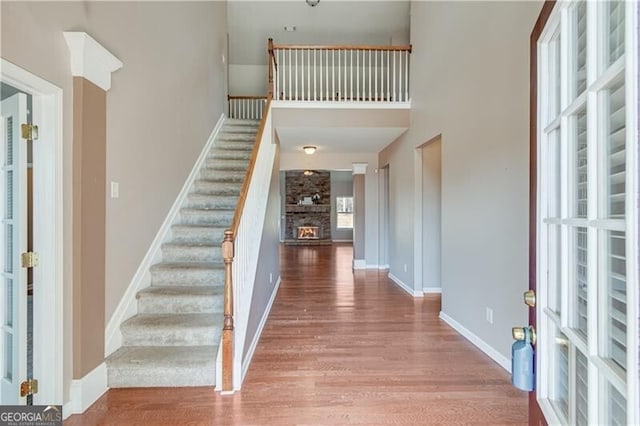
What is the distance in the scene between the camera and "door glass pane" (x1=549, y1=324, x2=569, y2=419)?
1.02 metres

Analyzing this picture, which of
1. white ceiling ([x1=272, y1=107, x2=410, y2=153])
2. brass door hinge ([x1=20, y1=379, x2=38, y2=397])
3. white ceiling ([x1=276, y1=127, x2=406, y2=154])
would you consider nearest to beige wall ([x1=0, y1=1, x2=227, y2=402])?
brass door hinge ([x1=20, y1=379, x2=38, y2=397])

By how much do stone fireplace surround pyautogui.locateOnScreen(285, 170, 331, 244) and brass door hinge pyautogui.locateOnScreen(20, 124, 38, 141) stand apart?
1200 centimetres

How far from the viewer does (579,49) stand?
3.05ft

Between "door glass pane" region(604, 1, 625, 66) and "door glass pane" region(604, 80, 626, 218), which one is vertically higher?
"door glass pane" region(604, 1, 625, 66)

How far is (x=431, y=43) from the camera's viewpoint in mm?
4383

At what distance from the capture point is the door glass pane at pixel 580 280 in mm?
908

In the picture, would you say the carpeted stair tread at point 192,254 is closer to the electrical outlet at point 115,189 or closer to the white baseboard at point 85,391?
the electrical outlet at point 115,189

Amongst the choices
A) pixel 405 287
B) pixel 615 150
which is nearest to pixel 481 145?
pixel 615 150

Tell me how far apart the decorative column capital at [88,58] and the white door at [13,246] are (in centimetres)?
35

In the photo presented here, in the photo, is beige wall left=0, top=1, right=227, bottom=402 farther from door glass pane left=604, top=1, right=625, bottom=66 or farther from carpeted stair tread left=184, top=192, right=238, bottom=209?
door glass pane left=604, top=1, right=625, bottom=66

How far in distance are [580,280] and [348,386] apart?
6.31ft

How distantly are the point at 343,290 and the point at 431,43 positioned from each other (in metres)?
3.64

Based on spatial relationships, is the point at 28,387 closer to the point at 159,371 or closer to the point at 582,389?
the point at 159,371

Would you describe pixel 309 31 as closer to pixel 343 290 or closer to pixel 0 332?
pixel 343 290
